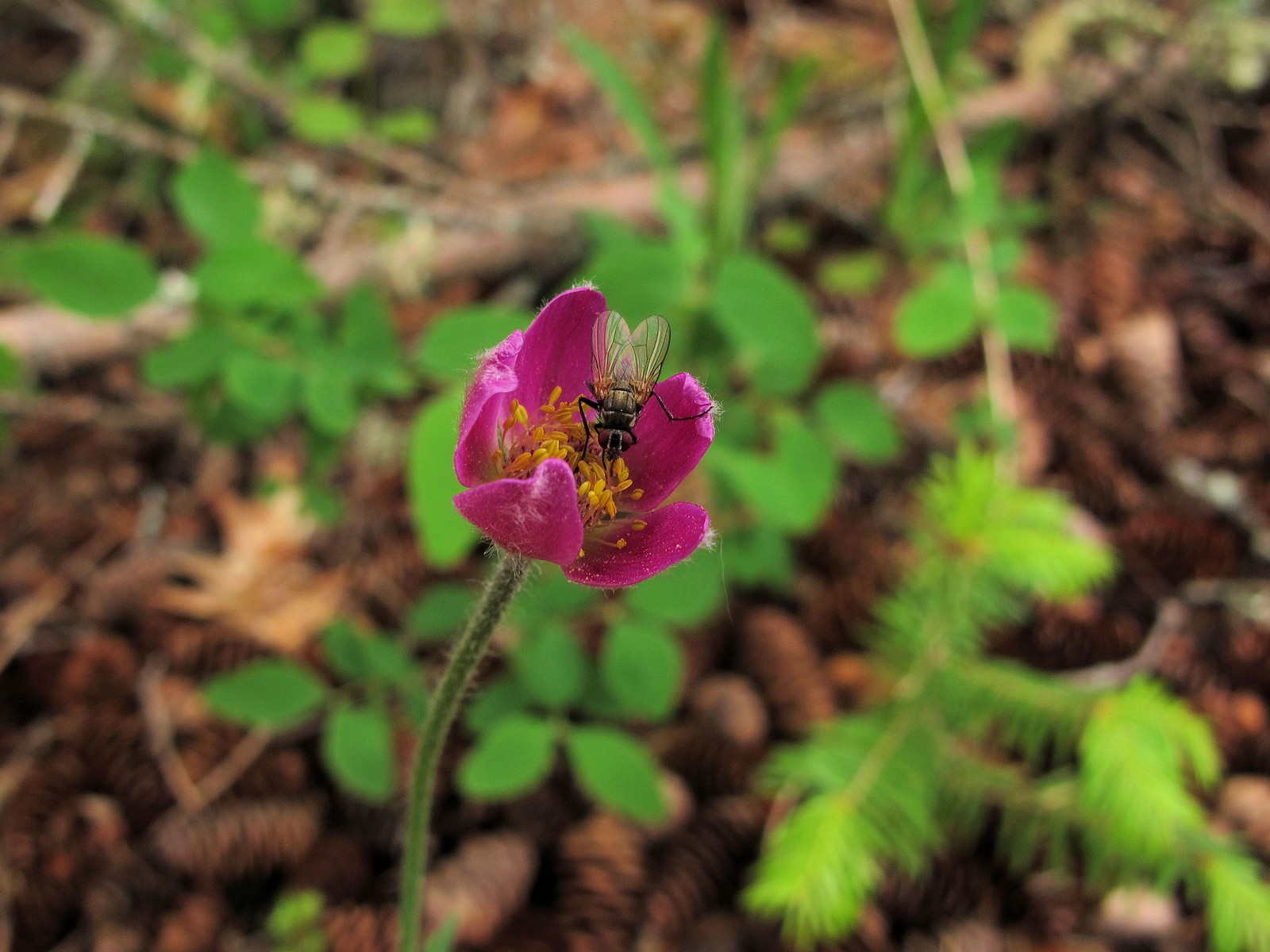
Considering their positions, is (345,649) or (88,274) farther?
(345,649)

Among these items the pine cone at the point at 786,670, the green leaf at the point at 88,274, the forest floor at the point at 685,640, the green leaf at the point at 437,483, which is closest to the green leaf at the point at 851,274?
the forest floor at the point at 685,640

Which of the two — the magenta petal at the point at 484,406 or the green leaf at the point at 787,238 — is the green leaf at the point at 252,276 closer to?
the magenta petal at the point at 484,406

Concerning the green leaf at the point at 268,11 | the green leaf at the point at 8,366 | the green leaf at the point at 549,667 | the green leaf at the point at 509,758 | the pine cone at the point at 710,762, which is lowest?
the pine cone at the point at 710,762

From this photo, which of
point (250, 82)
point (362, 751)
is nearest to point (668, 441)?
point (362, 751)

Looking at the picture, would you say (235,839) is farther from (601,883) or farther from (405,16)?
(405,16)

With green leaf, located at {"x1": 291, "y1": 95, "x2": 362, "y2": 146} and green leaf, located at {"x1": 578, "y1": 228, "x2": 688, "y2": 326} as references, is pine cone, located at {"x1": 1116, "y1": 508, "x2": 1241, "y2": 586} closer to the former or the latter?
green leaf, located at {"x1": 578, "y1": 228, "x2": 688, "y2": 326}

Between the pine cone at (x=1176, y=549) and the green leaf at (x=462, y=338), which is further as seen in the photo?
the pine cone at (x=1176, y=549)

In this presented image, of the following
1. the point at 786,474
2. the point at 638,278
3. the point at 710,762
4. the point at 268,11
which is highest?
the point at 268,11

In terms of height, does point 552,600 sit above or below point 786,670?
above
